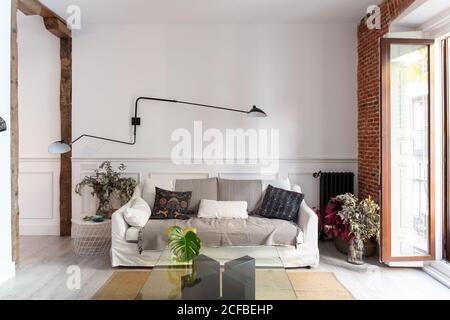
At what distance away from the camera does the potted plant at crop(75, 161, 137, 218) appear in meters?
4.56

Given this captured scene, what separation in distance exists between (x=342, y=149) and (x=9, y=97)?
3.72 meters

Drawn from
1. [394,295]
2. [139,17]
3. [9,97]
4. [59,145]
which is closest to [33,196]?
[59,145]

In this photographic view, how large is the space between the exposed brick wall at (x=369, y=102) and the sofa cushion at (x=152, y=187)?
228cm

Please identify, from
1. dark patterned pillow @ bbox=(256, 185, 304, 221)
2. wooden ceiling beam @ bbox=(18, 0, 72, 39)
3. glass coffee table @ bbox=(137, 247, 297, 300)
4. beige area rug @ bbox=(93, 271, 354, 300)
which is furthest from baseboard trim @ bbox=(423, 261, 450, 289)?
wooden ceiling beam @ bbox=(18, 0, 72, 39)

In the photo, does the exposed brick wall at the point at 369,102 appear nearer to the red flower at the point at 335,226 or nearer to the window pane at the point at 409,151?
the window pane at the point at 409,151

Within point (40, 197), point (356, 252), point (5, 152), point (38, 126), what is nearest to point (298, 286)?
point (356, 252)

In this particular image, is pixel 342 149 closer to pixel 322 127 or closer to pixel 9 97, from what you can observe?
pixel 322 127

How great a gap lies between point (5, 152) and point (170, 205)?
1622 millimetres

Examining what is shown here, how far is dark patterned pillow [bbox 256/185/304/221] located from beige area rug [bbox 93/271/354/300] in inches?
24.4

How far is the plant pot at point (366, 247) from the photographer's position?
4.09 m

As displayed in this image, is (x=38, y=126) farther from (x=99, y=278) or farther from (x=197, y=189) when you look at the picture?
(x=99, y=278)

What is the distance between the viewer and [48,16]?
441 centimetres

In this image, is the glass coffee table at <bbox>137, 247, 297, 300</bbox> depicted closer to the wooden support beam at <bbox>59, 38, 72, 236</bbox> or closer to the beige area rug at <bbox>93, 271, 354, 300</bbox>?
the beige area rug at <bbox>93, 271, 354, 300</bbox>

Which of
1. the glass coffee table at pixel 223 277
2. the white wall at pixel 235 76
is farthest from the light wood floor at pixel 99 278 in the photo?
the white wall at pixel 235 76
